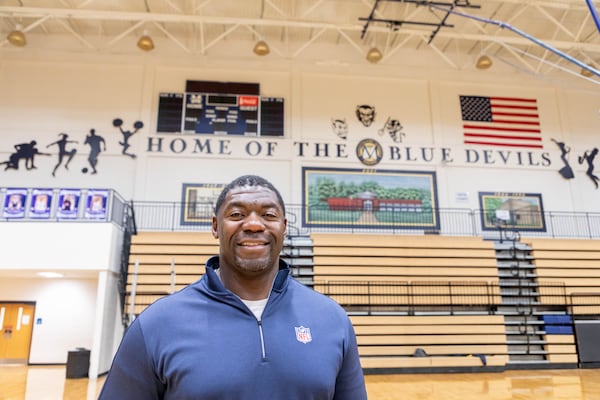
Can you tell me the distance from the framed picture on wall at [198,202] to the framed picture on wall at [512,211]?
26.8ft

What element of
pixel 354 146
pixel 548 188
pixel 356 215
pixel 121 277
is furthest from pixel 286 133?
pixel 548 188

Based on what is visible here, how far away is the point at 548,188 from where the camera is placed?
14336mm

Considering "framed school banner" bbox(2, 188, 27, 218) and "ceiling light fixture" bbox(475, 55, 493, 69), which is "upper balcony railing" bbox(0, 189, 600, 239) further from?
"ceiling light fixture" bbox(475, 55, 493, 69)

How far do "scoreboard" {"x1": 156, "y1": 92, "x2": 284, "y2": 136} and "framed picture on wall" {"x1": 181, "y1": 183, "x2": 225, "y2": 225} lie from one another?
1.72 m

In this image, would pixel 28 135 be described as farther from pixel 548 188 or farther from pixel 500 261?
pixel 548 188

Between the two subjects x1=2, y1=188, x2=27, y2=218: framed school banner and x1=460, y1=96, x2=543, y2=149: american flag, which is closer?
x1=2, y1=188, x2=27, y2=218: framed school banner

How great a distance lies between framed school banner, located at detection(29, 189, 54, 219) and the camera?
9977mm

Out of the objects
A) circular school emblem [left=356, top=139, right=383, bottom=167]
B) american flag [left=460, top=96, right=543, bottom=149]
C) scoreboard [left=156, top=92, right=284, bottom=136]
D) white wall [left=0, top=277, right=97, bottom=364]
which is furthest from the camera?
american flag [left=460, top=96, right=543, bottom=149]

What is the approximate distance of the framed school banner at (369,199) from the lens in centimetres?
1319

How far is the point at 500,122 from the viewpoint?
14820 millimetres

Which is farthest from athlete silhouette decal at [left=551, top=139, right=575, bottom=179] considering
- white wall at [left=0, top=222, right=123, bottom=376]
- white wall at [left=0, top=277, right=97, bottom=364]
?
white wall at [left=0, top=277, right=97, bottom=364]

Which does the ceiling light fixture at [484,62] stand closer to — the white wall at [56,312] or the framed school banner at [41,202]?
the framed school banner at [41,202]

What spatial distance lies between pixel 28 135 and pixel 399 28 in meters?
11.3

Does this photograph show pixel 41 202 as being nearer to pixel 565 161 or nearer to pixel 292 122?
pixel 292 122
